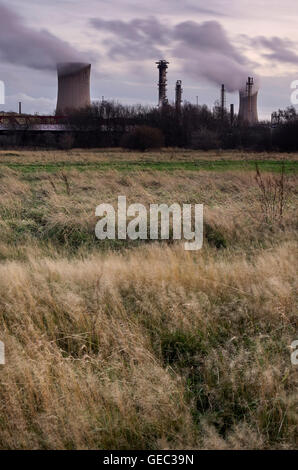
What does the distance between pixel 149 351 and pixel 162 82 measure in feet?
200

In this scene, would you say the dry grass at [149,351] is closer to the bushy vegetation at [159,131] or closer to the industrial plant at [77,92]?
the bushy vegetation at [159,131]

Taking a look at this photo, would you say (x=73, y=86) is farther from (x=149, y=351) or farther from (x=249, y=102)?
(x=149, y=351)

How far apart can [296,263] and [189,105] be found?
2343 inches

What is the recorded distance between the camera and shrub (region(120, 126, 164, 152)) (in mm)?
48406

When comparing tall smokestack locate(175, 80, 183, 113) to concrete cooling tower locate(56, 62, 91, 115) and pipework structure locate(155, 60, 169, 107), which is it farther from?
concrete cooling tower locate(56, 62, 91, 115)

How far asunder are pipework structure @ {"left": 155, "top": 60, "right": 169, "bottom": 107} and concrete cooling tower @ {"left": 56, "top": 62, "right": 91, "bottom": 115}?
9.78m

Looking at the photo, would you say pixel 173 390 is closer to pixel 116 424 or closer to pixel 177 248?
pixel 116 424

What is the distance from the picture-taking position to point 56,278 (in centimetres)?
490

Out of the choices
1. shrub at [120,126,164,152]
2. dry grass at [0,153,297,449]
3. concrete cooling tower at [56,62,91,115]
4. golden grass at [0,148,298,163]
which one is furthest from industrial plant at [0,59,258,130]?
dry grass at [0,153,297,449]

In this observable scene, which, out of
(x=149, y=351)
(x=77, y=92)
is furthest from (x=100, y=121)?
(x=149, y=351)

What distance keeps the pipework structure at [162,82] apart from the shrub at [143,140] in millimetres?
11014

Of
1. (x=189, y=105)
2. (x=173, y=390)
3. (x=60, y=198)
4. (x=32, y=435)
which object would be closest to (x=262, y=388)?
(x=173, y=390)

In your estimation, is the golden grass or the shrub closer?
the golden grass

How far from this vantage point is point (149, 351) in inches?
137
